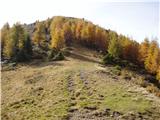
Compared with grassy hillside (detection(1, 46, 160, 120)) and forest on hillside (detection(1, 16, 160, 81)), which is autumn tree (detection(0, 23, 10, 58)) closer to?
forest on hillside (detection(1, 16, 160, 81))

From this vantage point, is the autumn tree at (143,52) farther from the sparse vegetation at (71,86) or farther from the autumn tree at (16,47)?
the autumn tree at (16,47)

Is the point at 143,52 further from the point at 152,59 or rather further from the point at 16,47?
the point at 16,47

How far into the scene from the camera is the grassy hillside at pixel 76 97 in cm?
3853

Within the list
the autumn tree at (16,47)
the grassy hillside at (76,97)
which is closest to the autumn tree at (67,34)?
the autumn tree at (16,47)

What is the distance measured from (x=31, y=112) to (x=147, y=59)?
57690 mm

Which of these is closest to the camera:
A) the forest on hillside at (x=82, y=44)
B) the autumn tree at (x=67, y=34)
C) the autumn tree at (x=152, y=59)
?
the autumn tree at (x=152, y=59)

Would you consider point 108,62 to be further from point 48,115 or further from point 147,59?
point 48,115

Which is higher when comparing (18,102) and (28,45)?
(28,45)

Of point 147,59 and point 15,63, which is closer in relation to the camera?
point 15,63

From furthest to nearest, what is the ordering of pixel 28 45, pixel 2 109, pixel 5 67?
pixel 28 45 < pixel 5 67 < pixel 2 109

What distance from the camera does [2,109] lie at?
4566 centimetres

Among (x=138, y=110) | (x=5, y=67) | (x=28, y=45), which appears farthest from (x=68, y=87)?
(x=28, y=45)

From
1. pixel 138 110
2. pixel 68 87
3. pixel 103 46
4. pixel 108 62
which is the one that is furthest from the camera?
pixel 103 46

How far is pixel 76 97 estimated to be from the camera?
45812 millimetres
